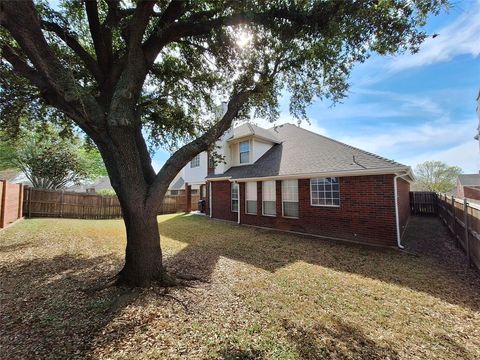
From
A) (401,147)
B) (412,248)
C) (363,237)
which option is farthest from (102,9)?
(401,147)

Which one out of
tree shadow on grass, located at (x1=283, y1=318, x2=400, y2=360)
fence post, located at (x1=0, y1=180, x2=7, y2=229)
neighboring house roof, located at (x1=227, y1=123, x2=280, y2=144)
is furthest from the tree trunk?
neighboring house roof, located at (x1=227, y1=123, x2=280, y2=144)

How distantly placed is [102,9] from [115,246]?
7.57 metres

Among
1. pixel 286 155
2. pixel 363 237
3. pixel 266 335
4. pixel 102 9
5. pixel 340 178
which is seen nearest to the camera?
pixel 266 335

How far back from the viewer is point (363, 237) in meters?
8.93

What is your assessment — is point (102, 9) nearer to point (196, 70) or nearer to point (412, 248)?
point (196, 70)

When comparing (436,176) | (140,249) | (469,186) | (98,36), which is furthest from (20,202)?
(436,176)

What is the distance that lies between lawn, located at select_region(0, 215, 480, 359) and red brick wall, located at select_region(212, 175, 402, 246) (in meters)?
1.27

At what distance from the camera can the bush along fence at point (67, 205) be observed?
48.8 ft

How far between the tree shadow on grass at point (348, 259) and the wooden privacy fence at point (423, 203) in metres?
9.22

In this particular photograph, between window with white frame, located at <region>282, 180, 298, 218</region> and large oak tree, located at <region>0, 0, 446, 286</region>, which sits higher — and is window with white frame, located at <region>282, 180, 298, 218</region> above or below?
below

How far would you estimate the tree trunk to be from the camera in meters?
4.58

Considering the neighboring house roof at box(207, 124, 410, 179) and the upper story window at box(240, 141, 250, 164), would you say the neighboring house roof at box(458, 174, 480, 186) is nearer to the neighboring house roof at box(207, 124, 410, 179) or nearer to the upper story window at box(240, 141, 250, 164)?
the neighboring house roof at box(207, 124, 410, 179)

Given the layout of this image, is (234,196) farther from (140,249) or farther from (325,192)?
(140,249)

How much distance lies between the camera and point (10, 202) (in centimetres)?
1136
